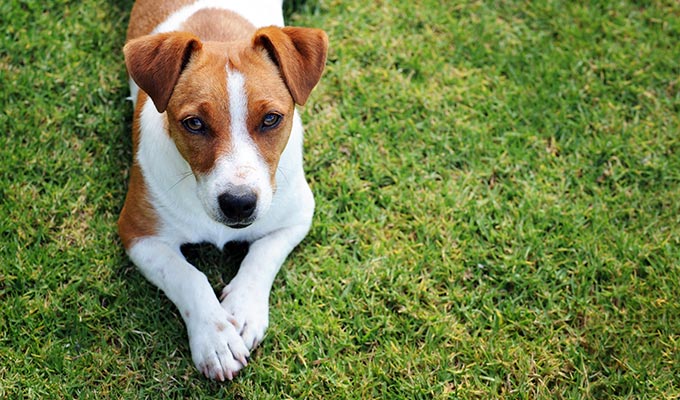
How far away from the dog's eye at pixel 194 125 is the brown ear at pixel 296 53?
521 millimetres

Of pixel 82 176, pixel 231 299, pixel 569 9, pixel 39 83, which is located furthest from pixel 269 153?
pixel 569 9

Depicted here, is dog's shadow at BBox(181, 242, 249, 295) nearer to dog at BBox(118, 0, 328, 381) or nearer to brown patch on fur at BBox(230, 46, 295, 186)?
dog at BBox(118, 0, 328, 381)

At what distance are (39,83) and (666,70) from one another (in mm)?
4926

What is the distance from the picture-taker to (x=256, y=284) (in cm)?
448

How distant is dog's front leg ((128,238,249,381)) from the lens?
4.21m

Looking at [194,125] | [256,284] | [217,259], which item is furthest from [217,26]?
[256,284]

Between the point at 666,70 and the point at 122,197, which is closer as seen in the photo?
the point at 122,197

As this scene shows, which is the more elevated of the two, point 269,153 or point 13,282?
point 269,153

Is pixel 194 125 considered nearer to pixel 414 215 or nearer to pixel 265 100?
pixel 265 100

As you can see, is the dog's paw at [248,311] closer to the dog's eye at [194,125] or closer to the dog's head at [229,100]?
the dog's head at [229,100]

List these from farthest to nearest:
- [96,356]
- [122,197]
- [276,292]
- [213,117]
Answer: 1. [122,197]
2. [276,292]
3. [96,356]
4. [213,117]

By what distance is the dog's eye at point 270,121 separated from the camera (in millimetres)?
3947

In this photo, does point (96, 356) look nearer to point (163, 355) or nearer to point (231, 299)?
point (163, 355)

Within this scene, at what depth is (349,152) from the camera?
5.42m
